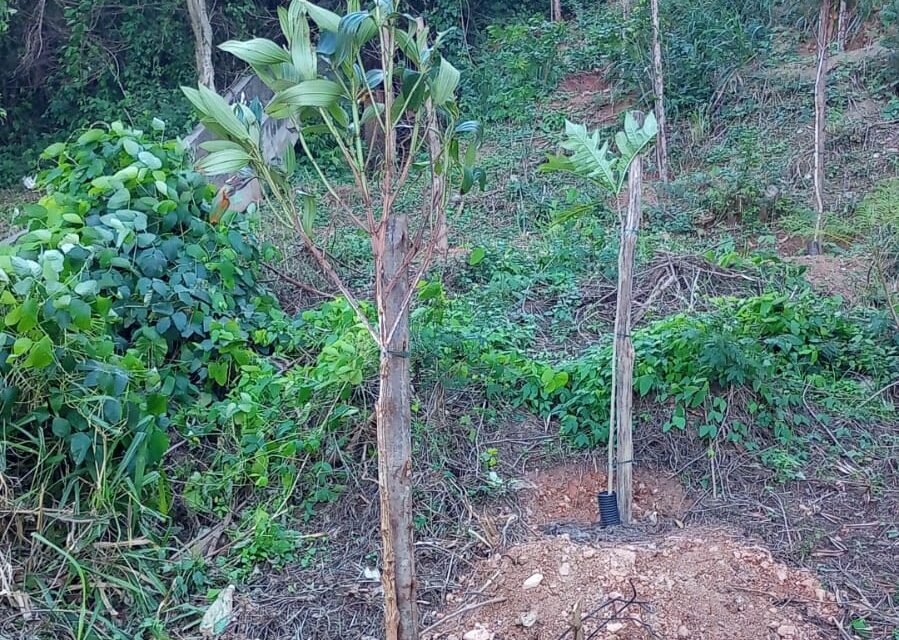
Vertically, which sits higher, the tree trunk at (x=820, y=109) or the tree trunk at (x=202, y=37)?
the tree trunk at (x=202, y=37)

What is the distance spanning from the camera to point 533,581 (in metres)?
3.13

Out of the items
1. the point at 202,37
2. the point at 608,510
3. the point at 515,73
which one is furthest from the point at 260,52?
the point at 515,73

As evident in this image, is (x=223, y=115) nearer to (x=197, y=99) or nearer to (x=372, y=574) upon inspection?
(x=197, y=99)

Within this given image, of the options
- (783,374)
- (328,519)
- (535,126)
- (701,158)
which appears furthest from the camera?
(535,126)

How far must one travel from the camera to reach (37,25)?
9.86 m

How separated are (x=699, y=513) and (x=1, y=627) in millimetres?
2841

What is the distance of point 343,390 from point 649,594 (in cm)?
165

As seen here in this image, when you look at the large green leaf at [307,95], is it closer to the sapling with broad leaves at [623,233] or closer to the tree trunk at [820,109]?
the sapling with broad leaves at [623,233]

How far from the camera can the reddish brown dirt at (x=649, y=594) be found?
290 centimetres

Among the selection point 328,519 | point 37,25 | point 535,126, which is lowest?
point 328,519

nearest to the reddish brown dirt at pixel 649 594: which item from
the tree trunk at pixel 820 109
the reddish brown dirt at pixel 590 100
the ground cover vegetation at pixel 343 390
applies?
the ground cover vegetation at pixel 343 390

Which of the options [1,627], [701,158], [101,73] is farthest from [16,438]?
[101,73]

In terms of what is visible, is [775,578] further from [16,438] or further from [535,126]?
[535,126]

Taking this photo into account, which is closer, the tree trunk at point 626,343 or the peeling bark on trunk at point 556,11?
the tree trunk at point 626,343
